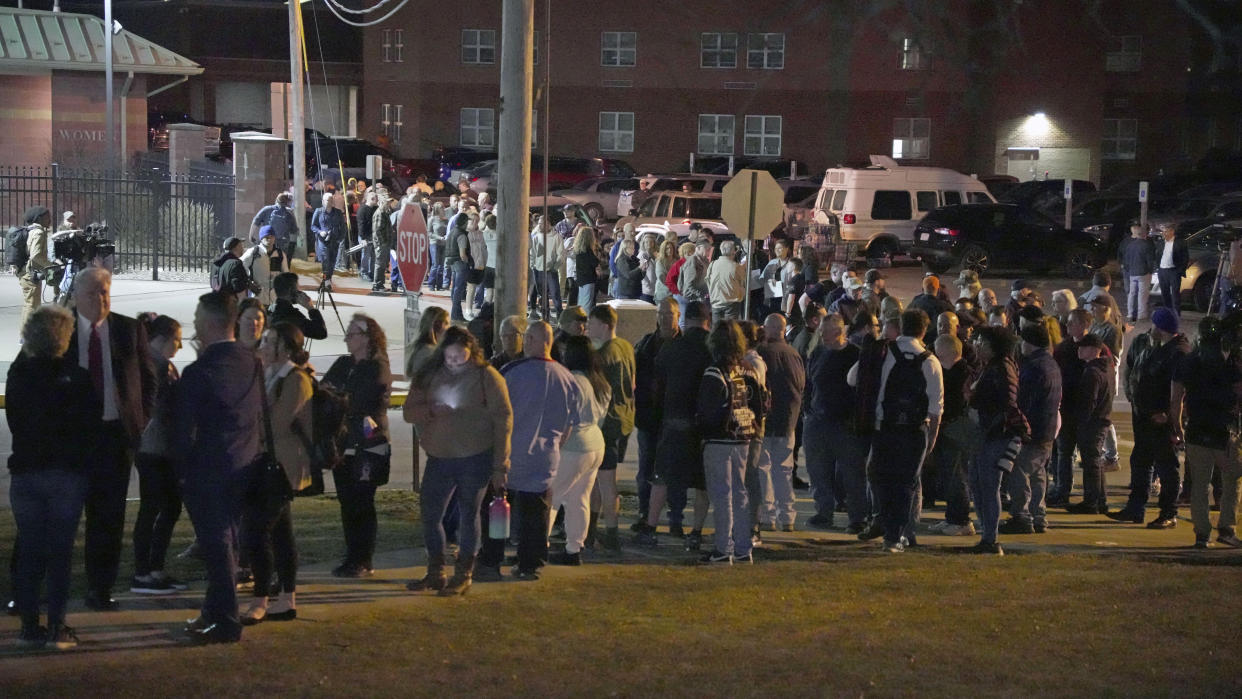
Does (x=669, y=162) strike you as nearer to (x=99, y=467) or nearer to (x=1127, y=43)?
(x=1127, y=43)

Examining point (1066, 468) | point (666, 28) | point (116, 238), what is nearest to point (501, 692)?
point (1066, 468)

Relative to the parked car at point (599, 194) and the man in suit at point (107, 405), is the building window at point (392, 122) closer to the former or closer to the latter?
the parked car at point (599, 194)

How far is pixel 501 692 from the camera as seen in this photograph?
6.07 meters

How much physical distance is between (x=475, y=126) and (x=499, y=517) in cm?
5049

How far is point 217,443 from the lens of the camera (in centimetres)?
651

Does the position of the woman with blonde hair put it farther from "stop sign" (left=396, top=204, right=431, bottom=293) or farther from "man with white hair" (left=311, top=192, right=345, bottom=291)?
"stop sign" (left=396, top=204, right=431, bottom=293)

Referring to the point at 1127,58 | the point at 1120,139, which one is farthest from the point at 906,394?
the point at 1127,58

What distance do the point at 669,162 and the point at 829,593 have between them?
160 ft

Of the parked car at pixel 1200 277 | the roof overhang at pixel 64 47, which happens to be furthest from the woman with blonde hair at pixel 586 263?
the roof overhang at pixel 64 47

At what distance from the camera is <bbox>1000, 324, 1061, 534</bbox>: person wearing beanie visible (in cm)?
989

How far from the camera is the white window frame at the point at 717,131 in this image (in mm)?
55625

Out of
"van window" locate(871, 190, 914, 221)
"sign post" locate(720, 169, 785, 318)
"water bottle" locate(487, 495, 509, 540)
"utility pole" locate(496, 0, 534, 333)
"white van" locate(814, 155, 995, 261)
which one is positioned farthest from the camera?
"van window" locate(871, 190, 914, 221)

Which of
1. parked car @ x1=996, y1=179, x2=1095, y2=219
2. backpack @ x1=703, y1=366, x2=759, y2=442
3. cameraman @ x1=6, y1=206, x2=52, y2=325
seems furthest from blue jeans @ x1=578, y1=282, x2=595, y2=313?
parked car @ x1=996, y1=179, x2=1095, y2=219

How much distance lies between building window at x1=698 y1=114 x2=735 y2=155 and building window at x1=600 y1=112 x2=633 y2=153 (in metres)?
2.79
